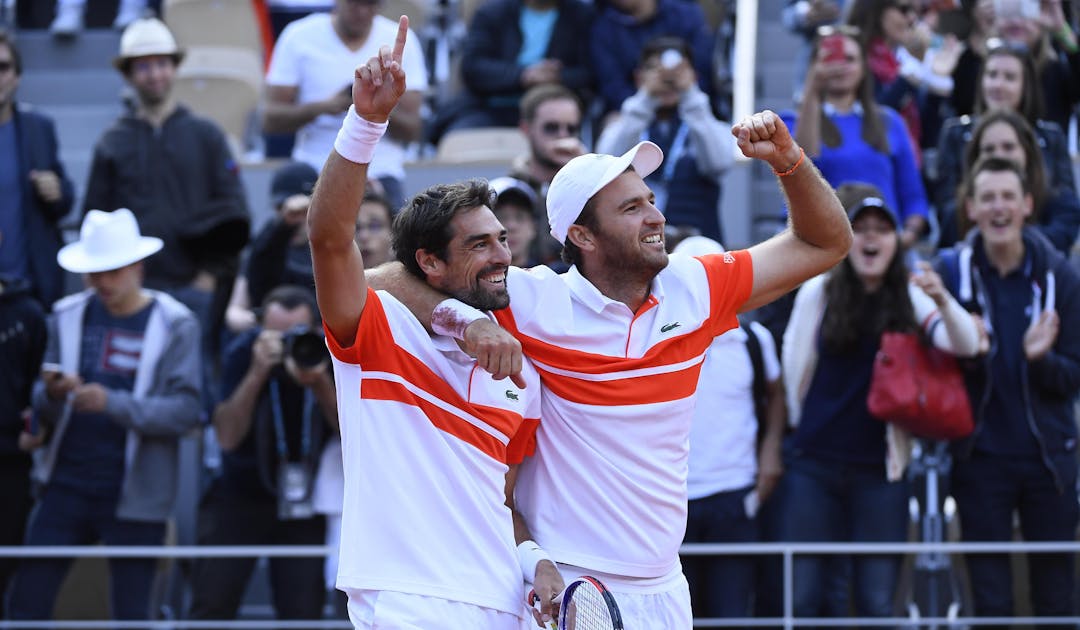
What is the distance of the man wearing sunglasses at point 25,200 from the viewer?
9.07 metres

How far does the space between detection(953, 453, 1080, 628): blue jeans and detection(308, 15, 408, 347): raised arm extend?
3.92m

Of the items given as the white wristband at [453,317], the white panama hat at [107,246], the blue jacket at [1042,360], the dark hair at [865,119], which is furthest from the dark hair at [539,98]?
the white wristband at [453,317]

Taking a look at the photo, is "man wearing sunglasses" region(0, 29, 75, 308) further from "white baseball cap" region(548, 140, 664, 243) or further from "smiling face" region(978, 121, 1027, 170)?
"white baseball cap" region(548, 140, 664, 243)

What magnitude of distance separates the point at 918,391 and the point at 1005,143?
60.8 inches

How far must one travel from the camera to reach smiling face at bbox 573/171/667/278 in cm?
482

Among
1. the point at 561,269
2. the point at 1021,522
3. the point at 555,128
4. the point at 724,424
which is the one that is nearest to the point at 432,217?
the point at 561,269

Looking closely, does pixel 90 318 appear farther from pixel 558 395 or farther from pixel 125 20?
pixel 125 20

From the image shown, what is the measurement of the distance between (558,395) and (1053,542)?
3.34 m

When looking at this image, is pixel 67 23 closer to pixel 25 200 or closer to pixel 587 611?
pixel 25 200

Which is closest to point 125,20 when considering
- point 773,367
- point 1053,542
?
point 773,367

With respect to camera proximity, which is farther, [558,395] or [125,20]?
[125,20]

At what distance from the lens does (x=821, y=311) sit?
7.43 m

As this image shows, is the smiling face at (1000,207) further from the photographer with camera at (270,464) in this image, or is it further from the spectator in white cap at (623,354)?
the photographer with camera at (270,464)

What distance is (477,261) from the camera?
453cm
